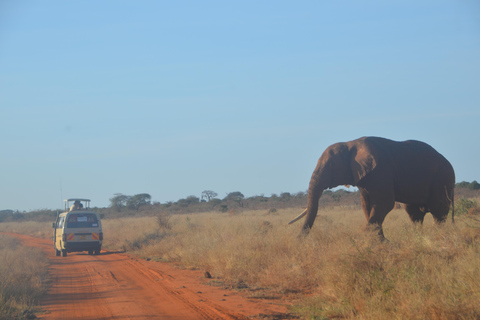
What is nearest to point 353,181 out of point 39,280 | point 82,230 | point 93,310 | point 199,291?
point 199,291

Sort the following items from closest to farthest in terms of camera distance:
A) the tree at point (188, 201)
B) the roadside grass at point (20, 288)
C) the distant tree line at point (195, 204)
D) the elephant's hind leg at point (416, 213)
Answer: the roadside grass at point (20, 288), the elephant's hind leg at point (416, 213), the distant tree line at point (195, 204), the tree at point (188, 201)

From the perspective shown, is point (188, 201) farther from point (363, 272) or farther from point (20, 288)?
point (363, 272)

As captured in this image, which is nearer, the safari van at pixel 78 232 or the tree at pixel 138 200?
the safari van at pixel 78 232

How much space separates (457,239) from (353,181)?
4178 mm

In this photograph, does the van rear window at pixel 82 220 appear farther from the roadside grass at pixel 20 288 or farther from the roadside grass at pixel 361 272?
the roadside grass at pixel 361 272

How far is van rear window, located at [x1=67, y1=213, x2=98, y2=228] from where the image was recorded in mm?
18436

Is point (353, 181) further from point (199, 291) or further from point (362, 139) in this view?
point (199, 291)

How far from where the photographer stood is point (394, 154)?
462 inches

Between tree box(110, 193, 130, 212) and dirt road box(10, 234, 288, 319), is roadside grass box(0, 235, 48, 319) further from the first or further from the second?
tree box(110, 193, 130, 212)

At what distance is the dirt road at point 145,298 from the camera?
7426 mm

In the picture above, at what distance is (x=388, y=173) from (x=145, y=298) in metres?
6.44

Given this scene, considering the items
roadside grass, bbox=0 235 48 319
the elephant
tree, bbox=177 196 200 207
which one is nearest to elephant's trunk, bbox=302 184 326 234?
the elephant

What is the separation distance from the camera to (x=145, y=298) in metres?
8.88

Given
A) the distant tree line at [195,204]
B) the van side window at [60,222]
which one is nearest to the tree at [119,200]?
the distant tree line at [195,204]
